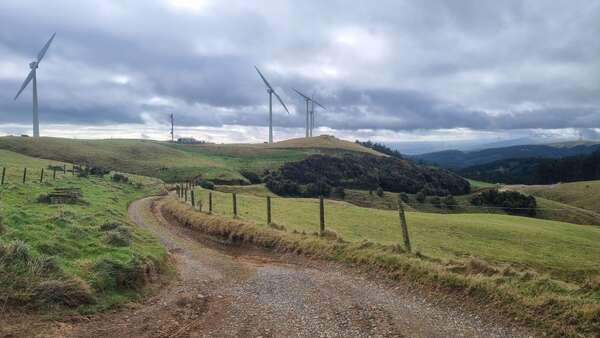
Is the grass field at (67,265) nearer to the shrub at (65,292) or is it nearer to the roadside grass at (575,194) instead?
the shrub at (65,292)

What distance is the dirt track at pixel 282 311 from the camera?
32.6ft

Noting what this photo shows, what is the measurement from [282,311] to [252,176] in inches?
4645

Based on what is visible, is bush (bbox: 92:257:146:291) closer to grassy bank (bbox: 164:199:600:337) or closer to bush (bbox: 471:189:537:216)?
grassy bank (bbox: 164:199:600:337)

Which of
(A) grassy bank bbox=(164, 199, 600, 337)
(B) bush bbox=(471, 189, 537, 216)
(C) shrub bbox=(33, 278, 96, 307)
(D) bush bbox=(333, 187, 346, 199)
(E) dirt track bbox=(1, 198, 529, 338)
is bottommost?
(B) bush bbox=(471, 189, 537, 216)

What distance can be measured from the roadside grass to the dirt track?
112 meters

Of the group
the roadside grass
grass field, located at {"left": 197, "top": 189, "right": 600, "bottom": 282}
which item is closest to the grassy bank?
grass field, located at {"left": 197, "top": 189, "right": 600, "bottom": 282}

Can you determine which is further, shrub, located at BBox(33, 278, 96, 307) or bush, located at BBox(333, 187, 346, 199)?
bush, located at BBox(333, 187, 346, 199)

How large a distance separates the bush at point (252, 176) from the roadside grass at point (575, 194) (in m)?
85.1

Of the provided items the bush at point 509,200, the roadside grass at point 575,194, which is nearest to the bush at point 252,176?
the bush at point 509,200

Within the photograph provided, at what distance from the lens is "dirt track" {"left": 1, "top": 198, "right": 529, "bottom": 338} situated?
9.93 meters

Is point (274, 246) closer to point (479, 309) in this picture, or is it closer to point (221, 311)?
point (221, 311)

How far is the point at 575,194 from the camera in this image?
116 m

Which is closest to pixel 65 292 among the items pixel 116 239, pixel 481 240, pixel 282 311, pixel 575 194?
pixel 282 311

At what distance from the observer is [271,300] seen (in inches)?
496
